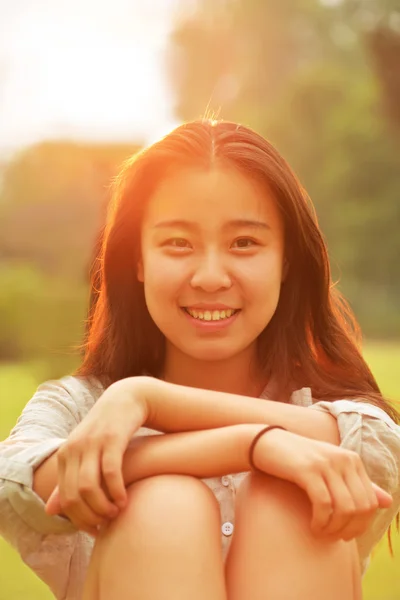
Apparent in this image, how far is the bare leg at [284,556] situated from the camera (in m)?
1.38

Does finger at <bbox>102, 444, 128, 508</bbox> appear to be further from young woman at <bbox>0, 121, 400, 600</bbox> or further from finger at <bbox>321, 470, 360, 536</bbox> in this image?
finger at <bbox>321, 470, 360, 536</bbox>

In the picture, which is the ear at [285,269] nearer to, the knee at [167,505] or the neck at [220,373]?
the neck at [220,373]

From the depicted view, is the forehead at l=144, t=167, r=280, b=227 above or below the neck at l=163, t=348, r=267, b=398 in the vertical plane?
above

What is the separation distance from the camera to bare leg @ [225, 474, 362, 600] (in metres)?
1.38

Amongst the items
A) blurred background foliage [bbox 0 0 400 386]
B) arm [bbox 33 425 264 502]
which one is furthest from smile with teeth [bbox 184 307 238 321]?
blurred background foliage [bbox 0 0 400 386]

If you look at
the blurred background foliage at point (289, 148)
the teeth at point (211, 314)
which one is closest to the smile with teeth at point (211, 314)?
the teeth at point (211, 314)

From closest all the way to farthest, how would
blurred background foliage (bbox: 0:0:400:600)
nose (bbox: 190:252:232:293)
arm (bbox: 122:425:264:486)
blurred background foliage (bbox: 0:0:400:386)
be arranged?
arm (bbox: 122:425:264:486), nose (bbox: 190:252:232:293), blurred background foliage (bbox: 0:0:400:600), blurred background foliage (bbox: 0:0:400:386)

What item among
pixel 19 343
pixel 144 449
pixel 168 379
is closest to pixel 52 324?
pixel 19 343

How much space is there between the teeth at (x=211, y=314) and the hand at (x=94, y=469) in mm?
366

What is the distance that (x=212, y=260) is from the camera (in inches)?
67.6

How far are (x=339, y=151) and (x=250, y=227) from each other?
2024cm

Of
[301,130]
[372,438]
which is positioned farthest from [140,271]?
[301,130]

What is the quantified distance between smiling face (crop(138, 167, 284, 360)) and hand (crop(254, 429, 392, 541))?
42 cm

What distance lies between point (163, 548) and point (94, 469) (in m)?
0.15
